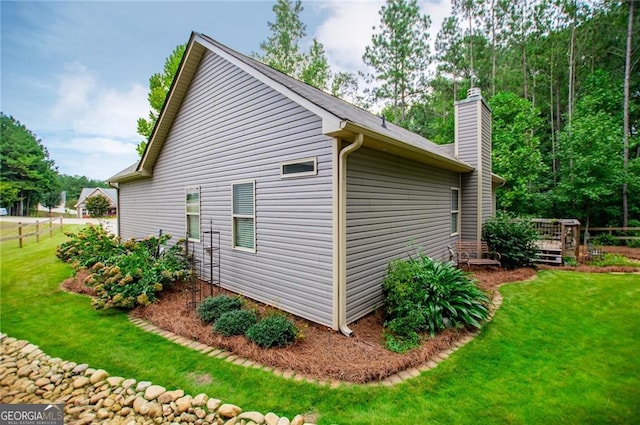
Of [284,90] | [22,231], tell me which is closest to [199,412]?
[284,90]

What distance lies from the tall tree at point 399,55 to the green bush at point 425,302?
1674 cm

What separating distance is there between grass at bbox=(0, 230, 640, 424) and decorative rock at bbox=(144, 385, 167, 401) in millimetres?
110

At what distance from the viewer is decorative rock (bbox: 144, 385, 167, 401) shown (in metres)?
2.80

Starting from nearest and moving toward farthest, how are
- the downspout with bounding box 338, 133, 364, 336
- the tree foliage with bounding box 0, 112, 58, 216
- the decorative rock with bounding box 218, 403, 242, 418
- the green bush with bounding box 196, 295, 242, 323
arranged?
Result: 1. the decorative rock with bounding box 218, 403, 242, 418
2. the downspout with bounding box 338, 133, 364, 336
3. the green bush with bounding box 196, 295, 242, 323
4. the tree foliage with bounding box 0, 112, 58, 216

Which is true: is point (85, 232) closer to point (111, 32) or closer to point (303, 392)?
point (111, 32)

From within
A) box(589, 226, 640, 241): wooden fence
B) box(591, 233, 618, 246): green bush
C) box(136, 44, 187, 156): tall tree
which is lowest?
box(591, 233, 618, 246): green bush

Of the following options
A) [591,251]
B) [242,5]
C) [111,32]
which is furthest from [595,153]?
[111,32]

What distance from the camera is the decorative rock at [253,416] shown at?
246cm

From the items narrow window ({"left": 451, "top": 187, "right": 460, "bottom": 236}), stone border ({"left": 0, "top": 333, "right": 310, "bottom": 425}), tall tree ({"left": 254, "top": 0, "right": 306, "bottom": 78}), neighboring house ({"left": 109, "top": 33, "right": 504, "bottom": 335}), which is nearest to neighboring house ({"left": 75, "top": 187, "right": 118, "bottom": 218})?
tall tree ({"left": 254, "top": 0, "right": 306, "bottom": 78})

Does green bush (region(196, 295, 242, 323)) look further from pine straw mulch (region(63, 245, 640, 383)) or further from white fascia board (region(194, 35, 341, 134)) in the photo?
white fascia board (region(194, 35, 341, 134))

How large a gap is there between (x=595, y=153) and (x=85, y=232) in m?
20.5

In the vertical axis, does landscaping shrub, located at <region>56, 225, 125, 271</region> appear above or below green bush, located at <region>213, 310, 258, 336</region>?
above

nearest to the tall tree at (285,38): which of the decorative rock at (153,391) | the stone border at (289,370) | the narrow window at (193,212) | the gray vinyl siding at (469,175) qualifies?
the gray vinyl siding at (469,175)

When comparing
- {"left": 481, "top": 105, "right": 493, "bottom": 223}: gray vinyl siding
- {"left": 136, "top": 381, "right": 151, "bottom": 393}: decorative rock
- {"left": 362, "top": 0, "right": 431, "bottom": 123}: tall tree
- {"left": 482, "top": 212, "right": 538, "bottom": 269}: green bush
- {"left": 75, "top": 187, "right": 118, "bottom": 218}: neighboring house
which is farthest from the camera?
{"left": 75, "top": 187, "right": 118, "bottom": 218}: neighboring house
